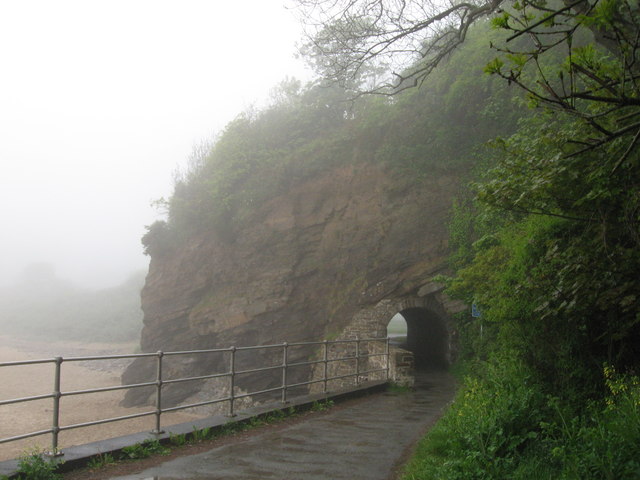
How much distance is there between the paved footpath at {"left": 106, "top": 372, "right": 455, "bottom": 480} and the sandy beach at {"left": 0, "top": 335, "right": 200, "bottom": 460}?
5375 millimetres

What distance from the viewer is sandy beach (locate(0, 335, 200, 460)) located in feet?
59.8

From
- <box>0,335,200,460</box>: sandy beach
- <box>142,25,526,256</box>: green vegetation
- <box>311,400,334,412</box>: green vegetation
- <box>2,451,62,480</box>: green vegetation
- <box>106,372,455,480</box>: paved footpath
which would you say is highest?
<box>142,25,526,256</box>: green vegetation

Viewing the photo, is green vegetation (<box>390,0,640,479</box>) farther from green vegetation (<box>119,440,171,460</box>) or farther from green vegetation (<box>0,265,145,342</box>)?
green vegetation (<box>0,265,145,342</box>)

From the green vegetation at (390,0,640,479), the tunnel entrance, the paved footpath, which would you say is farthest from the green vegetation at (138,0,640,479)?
the tunnel entrance

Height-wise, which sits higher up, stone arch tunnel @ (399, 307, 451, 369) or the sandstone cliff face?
the sandstone cliff face

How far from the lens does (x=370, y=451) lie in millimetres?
6105

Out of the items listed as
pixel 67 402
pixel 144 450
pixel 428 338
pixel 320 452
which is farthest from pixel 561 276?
pixel 67 402

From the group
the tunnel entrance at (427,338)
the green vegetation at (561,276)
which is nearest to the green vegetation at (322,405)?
the green vegetation at (561,276)

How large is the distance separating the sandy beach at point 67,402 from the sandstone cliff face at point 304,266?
1820 mm

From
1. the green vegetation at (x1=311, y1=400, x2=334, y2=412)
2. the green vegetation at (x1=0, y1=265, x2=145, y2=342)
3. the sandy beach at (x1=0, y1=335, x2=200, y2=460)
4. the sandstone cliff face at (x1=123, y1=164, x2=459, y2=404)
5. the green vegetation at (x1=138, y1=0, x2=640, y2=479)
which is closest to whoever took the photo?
the green vegetation at (x1=138, y1=0, x2=640, y2=479)

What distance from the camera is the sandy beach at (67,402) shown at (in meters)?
18.2

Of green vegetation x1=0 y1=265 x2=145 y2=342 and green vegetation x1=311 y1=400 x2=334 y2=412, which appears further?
green vegetation x1=0 y1=265 x2=145 y2=342

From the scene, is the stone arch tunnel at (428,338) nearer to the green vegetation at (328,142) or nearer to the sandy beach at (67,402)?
the green vegetation at (328,142)

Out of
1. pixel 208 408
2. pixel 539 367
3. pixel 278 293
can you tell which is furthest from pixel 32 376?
pixel 539 367
